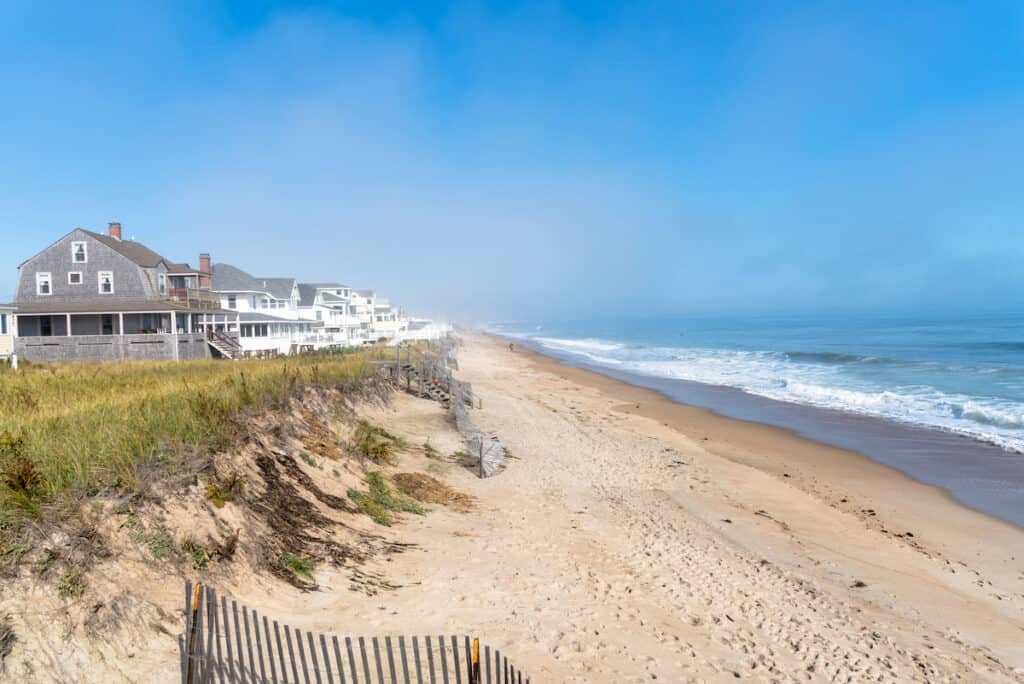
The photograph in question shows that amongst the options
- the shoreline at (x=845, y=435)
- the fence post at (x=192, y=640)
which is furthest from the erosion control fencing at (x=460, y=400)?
the fence post at (x=192, y=640)

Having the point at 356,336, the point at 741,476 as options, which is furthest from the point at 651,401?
the point at 356,336

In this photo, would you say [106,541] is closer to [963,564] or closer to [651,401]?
[963,564]

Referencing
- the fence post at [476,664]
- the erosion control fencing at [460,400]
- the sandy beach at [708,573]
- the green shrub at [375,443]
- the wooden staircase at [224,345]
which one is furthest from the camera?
the wooden staircase at [224,345]

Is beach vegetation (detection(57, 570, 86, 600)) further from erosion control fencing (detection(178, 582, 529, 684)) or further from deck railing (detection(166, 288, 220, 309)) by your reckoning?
deck railing (detection(166, 288, 220, 309))

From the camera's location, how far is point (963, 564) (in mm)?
10898

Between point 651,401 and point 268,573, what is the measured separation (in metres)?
26.1

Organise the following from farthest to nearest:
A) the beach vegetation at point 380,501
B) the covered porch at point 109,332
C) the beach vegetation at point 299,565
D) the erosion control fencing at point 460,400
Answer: the covered porch at point 109,332, the erosion control fencing at point 460,400, the beach vegetation at point 380,501, the beach vegetation at point 299,565

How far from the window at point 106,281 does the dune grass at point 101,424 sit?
61.0ft

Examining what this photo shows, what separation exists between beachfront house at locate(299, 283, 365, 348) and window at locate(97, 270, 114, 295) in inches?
486

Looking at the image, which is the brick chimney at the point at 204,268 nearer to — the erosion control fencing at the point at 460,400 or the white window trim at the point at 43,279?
the white window trim at the point at 43,279

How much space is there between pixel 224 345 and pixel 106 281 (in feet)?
25.7

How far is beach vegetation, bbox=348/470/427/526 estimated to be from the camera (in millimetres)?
10409

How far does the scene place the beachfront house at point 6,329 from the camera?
26.8m

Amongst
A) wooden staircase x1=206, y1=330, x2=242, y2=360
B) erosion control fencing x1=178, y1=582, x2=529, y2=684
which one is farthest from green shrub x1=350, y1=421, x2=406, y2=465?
wooden staircase x1=206, y1=330, x2=242, y2=360
